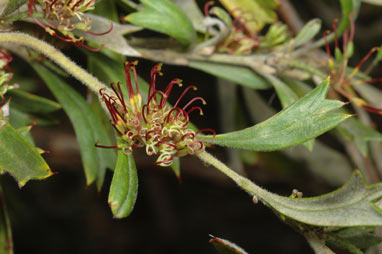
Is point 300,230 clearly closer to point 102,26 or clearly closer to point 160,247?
point 102,26

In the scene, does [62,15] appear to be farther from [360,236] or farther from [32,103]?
[360,236]

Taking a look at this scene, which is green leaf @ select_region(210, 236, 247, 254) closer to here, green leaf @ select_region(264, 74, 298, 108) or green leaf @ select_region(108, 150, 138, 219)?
green leaf @ select_region(108, 150, 138, 219)

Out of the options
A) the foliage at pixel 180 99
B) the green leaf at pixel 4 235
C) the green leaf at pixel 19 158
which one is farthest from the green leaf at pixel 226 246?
the green leaf at pixel 4 235

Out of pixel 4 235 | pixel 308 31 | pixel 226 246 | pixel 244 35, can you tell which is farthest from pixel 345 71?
pixel 4 235

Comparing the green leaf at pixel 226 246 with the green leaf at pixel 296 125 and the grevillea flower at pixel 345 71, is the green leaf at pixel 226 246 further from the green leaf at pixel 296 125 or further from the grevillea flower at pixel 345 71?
the grevillea flower at pixel 345 71

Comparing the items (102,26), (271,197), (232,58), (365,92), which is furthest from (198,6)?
(271,197)

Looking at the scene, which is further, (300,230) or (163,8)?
(163,8)

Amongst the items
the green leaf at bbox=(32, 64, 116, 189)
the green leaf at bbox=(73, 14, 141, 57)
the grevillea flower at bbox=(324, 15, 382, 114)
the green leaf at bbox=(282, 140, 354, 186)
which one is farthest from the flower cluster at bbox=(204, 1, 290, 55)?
the green leaf at bbox=(282, 140, 354, 186)
